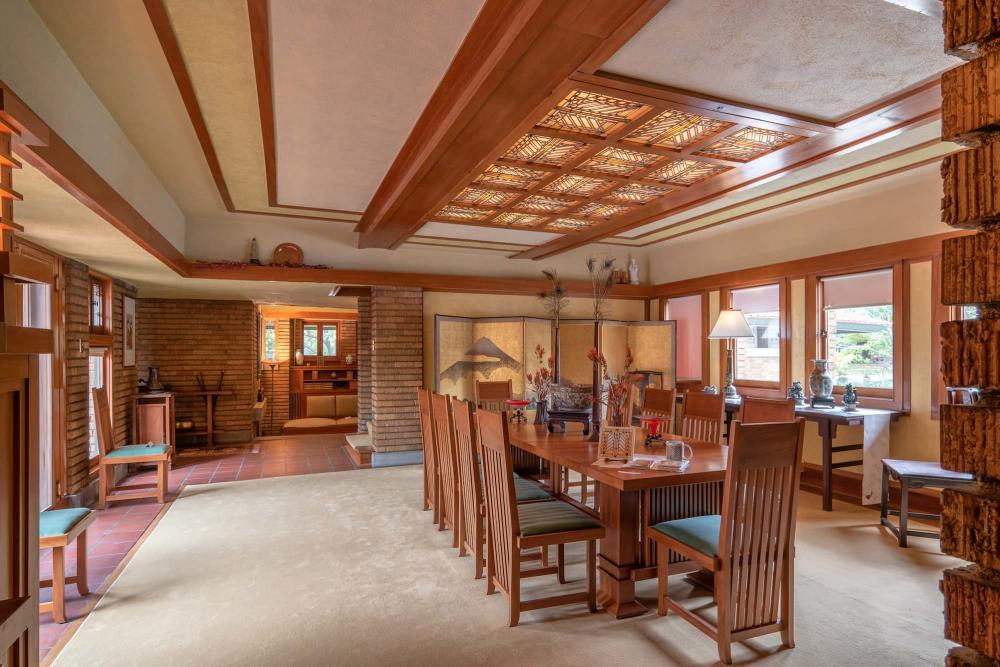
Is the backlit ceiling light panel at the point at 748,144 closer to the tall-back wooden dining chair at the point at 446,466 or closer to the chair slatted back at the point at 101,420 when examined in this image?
the tall-back wooden dining chair at the point at 446,466

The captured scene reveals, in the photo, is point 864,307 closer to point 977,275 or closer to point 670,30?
point 670,30

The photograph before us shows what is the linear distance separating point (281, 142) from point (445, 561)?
2.85 metres

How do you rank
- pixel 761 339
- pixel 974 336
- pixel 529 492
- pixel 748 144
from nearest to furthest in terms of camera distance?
pixel 974 336, pixel 529 492, pixel 748 144, pixel 761 339

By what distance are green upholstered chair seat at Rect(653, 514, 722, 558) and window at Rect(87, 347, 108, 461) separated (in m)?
4.96

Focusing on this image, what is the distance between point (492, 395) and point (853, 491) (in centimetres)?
332

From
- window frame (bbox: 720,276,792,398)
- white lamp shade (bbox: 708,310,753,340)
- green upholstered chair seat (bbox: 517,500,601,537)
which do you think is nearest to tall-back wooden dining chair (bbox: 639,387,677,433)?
white lamp shade (bbox: 708,310,753,340)

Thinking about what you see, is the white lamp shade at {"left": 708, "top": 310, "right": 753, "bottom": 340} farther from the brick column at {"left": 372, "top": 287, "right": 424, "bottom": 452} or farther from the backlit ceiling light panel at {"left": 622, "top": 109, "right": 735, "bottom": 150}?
the brick column at {"left": 372, "top": 287, "right": 424, "bottom": 452}

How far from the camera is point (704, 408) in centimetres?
383

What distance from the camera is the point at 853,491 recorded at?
4.79 meters

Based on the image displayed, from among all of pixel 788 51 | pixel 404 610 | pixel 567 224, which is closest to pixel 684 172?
pixel 788 51

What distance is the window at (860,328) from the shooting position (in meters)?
4.75

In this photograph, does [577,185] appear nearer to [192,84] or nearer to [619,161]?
[619,161]

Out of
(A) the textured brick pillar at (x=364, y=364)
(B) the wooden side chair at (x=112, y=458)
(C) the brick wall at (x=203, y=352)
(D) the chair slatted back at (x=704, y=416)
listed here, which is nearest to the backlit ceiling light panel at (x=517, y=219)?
(D) the chair slatted back at (x=704, y=416)

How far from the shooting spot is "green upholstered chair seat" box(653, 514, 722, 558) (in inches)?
88.5
